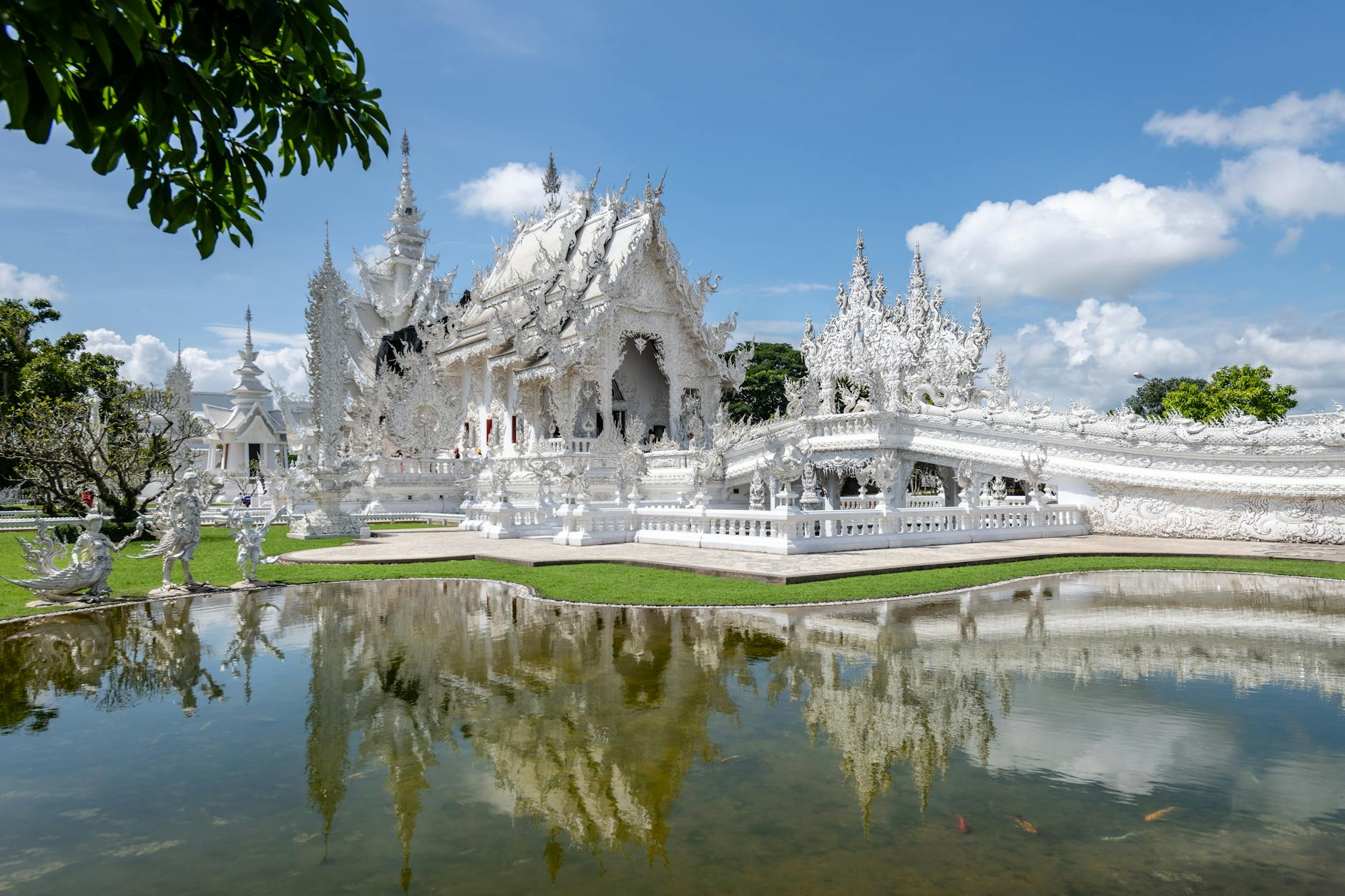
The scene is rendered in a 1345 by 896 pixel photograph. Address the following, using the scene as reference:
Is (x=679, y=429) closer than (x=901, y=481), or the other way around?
(x=901, y=481)

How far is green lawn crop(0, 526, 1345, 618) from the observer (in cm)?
876

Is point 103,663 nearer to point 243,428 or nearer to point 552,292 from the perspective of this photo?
point 552,292

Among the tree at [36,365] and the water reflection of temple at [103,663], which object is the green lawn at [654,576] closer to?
the water reflection of temple at [103,663]

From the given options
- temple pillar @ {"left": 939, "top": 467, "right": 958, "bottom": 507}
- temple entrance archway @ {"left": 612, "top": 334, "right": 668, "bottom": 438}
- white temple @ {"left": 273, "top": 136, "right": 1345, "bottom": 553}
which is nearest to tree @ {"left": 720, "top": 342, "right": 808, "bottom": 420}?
white temple @ {"left": 273, "top": 136, "right": 1345, "bottom": 553}

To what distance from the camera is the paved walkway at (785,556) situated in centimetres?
1064

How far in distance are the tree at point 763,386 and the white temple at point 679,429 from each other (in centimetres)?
823

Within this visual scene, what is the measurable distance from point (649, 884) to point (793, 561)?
28.2 feet

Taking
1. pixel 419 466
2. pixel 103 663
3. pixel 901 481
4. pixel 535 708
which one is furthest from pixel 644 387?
pixel 535 708

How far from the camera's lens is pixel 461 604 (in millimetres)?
8680

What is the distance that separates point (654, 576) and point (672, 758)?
6.46 metres

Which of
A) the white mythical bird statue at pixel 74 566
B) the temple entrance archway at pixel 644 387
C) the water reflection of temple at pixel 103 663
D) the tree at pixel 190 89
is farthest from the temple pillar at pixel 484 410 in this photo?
the tree at pixel 190 89

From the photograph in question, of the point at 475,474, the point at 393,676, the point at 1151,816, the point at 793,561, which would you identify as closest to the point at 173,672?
the point at 393,676

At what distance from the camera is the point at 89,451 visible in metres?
17.5

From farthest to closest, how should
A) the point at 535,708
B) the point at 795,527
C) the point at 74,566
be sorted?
the point at 795,527 → the point at 74,566 → the point at 535,708
